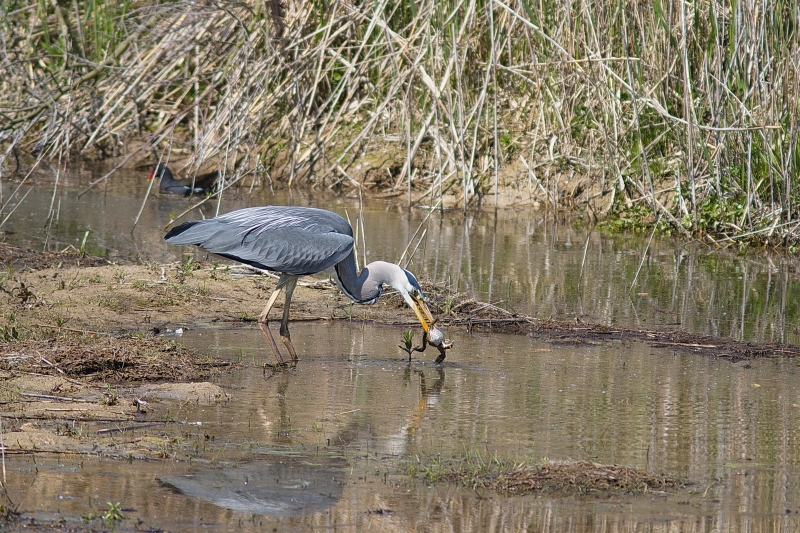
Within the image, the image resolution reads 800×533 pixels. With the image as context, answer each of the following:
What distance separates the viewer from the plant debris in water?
4.15m

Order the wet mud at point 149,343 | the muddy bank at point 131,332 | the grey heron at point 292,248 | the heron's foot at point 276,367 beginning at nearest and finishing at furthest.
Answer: the wet mud at point 149,343
the muddy bank at point 131,332
the heron's foot at point 276,367
the grey heron at point 292,248

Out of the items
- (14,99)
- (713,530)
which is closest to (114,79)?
(14,99)

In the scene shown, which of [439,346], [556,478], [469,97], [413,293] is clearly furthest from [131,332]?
[469,97]

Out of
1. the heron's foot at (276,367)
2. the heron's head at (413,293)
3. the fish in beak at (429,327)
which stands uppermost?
the heron's head at (413,293)

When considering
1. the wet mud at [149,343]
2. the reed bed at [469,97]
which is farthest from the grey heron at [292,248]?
the reed bed at [469,97]

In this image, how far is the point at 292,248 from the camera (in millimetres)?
6891

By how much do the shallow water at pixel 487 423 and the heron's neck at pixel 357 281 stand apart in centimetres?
30

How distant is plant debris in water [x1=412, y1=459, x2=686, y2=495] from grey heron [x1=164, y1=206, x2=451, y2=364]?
231 cm

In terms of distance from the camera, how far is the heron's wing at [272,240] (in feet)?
22.3

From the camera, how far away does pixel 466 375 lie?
626 centimetres

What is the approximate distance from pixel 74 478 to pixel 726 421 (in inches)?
125

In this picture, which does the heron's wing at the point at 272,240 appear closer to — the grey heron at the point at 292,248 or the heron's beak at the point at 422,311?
the grey heron at the point at 292,248

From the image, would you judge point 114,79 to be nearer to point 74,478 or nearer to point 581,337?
point 581,337

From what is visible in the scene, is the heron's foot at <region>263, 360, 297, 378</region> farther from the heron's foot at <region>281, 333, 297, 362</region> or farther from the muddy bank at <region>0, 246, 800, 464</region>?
the muddy bank at <region>0, 246, 800, 464</region>
